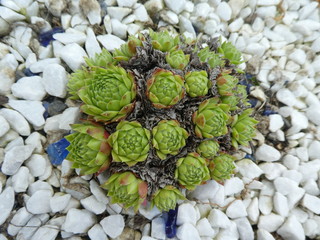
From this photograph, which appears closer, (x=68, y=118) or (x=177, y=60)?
(x=177, y=60)

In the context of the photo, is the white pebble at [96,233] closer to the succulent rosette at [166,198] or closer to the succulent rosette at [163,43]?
the succulent rosette at [166,198]

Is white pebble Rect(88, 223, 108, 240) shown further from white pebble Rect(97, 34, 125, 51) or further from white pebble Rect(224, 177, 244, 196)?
white pebble Rect(97, 34, 125, 51)

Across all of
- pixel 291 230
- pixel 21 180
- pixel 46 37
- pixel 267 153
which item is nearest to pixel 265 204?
pixel 291 230

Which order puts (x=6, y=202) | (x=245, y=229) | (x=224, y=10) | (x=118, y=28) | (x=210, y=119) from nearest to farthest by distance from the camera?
1. (x=210, y=119)
2. (x=6, y=202)
3. (x=245, y=229)
4. (x=118, y=28)
5. (x=224, y=10)

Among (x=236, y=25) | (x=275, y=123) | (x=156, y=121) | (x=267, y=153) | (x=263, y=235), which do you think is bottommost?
(x=263, y=235)

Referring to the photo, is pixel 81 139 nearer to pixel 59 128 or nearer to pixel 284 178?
pixel 59 128

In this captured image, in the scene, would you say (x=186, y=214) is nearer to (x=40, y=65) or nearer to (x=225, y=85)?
(x=225, y=85)
